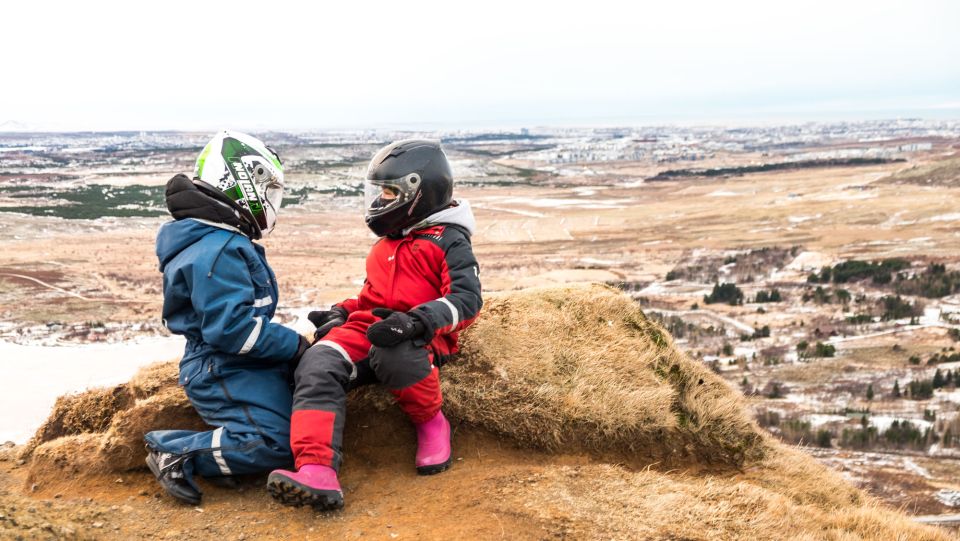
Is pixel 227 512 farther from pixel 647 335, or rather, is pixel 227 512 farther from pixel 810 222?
pixel 810 222

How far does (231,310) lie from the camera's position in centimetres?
514

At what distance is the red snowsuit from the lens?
5266mm

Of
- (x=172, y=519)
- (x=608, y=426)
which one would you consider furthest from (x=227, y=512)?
(x=608, y=426)

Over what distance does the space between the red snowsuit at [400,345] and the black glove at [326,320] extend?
0.32 feet

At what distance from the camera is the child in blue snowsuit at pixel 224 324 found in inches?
205

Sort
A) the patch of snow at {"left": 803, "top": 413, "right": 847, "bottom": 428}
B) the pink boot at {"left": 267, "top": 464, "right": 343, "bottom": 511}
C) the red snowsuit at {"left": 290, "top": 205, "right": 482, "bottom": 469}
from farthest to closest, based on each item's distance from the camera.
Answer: the patch of snow at {"left": 803, "top": 413, "right": 847, "bottom": 428} → the red snowsuit at {"left": 290, "top": 205, "right": 482, "bottom": 469} → the pink boot at {"left": 267, "top": 464, "right": 343, "bottom": 511}

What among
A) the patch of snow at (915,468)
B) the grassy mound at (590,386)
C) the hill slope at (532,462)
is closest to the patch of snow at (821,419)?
the patch of snow at (915,468)

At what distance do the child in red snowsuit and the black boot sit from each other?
0.66 meters

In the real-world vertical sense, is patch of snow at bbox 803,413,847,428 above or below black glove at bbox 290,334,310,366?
below

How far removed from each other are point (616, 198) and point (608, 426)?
109 m

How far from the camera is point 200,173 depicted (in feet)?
18.4

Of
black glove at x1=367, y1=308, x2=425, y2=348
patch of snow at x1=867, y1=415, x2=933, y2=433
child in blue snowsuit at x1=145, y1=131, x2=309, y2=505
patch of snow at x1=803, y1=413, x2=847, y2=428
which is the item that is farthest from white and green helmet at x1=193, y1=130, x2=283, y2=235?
patch of snow at x1=867, y1=415, x2=933, y2=433

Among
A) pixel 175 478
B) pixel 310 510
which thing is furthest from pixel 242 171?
pixel 310 510

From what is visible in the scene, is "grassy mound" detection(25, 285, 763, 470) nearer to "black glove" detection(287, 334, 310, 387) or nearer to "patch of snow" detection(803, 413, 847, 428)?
"black glove" detection(287, 334, 310, 387)
